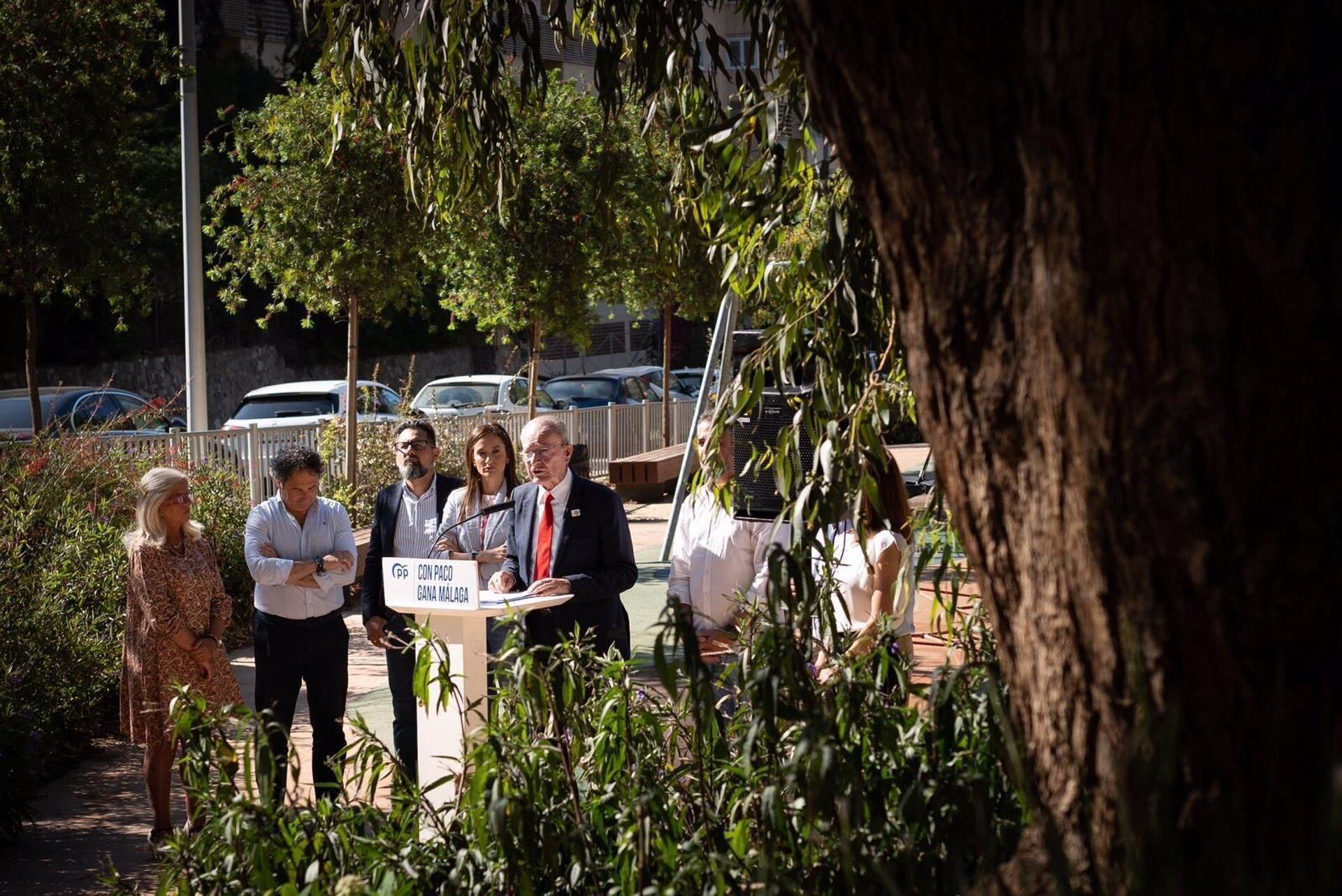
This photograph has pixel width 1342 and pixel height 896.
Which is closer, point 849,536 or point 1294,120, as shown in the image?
point 1294,120

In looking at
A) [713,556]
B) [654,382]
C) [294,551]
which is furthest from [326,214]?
[654,382]

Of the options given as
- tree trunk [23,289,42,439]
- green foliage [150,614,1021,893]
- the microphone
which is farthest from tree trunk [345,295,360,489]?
green foliage [150,614,1021,893]

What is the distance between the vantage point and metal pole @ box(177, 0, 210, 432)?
45.0 ft

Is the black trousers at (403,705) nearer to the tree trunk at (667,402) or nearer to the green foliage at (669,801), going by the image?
the green foliage at (669,801)

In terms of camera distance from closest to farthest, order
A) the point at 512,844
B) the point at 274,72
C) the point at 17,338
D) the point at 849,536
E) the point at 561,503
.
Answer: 1. the point at 512,844
2. the point at 849,536
3. the point at 561,503
4. the point at 17,338
5. the point at 274,72

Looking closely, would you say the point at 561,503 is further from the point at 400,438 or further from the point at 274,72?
the point at 274,72

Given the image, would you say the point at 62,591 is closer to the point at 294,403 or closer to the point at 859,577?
the point at 859,577

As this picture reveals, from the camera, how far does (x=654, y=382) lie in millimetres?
29703

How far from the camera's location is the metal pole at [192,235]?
45.0 feet

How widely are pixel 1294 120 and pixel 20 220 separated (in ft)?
39.7

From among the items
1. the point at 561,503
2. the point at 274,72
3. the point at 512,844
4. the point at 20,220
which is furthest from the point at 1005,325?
the point at 274,72

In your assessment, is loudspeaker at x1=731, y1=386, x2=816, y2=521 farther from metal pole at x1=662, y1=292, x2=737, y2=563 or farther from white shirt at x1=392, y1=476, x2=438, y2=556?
metal pole at x1=662, y1=292, x2=737, y2=563

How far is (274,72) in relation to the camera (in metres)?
39.8

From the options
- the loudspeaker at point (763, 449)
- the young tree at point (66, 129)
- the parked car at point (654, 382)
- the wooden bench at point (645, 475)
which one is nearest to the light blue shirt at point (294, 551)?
the loudspeaker at point (763, 449)
